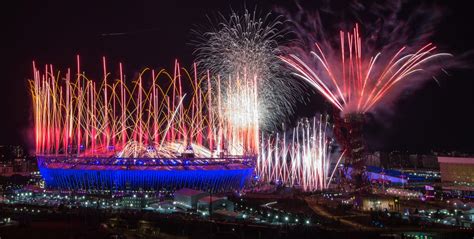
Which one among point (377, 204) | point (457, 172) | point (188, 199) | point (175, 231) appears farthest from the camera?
point (457, 172)

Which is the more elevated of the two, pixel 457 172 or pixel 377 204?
pixel 457 172

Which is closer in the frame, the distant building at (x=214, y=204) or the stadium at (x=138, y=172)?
the distant building at (x=214, y=204)

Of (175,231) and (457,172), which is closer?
(175,231)

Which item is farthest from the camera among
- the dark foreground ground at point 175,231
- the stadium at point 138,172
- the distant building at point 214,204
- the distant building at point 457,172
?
the distant building at point 457,172

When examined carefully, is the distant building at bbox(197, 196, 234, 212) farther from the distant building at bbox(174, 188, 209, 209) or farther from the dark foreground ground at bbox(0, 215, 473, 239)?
the dark foreground ground at bbox(0, 215, 473, 239)

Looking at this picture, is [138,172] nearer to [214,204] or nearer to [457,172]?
[214,204]

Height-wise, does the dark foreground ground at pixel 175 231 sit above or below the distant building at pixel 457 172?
below

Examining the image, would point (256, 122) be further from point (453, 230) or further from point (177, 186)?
point (453, 230)

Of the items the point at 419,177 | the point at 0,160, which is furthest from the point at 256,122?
the point at 0,160

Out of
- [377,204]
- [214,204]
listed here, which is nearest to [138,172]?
[214,204]

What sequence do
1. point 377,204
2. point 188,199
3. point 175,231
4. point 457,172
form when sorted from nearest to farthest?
1. point 175,231
2. point 188,199
3. point 377,204
4. point 457,172

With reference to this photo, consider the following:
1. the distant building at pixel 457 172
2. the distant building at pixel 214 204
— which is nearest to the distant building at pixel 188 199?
the distant building at pixel 214 204

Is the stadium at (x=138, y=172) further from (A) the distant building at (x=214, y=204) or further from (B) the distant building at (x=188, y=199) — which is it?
(A) the distant building at (x=214, y=204)
